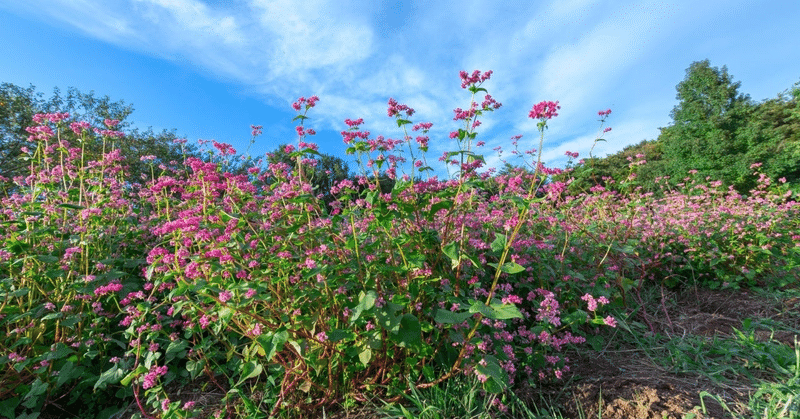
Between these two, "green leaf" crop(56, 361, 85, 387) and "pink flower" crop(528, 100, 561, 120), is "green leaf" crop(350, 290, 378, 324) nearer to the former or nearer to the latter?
"pink flower" crop(528, 100, 561, 120)

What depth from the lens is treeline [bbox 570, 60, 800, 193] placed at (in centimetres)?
1962

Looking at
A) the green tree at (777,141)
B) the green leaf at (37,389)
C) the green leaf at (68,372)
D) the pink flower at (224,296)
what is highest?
the green tree at (777,141)

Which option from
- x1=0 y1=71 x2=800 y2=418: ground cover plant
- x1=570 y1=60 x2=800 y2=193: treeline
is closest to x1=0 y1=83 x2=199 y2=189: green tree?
x1=0 y1=71 x2=800 y2=418: ground cover plant

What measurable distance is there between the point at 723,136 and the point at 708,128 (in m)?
1.23

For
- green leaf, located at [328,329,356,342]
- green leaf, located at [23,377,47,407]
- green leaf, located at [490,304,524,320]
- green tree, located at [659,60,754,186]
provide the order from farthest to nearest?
green tree, located at [659,60,754,186] → green leaf, located at [23,377,47,407] → green leaf, located at [328,329,356,342] → green leaf, located at [490,304,524,320]

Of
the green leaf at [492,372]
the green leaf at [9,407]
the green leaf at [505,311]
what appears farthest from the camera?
the green leaf at [9,407]

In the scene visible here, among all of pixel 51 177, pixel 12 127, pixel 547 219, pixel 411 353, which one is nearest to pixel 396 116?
pixel 411 353

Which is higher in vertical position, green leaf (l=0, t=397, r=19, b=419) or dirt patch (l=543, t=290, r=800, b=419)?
green leaf (l=0, t=397, r=19, b=419)

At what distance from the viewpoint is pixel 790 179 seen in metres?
19.6

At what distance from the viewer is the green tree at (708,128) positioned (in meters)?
20.7

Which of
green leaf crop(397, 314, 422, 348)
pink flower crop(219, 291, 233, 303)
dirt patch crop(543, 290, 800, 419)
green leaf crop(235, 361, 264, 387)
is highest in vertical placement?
pink flower crop(219, 291, 233, 303)

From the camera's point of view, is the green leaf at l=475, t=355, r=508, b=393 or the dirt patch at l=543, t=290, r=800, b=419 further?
the dirt patch at l=543, t=290, r=800, b=419

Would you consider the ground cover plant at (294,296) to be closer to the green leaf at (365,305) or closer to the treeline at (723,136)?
the green leaf at (365,305)

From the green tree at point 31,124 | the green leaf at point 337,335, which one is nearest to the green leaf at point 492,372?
the green leaf at point 337,335
